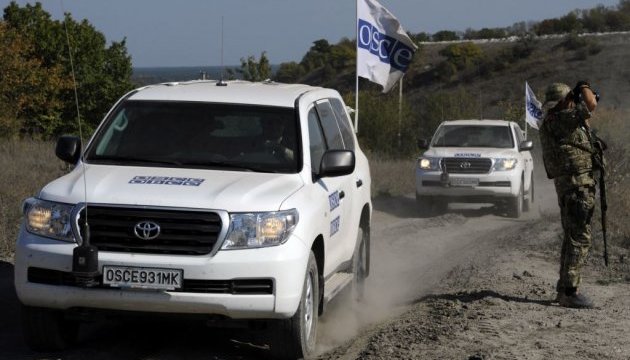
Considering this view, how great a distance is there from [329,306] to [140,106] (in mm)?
2505

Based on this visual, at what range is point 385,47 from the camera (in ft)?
70.5

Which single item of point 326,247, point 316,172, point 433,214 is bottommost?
point 433,214

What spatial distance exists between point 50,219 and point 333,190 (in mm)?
2213

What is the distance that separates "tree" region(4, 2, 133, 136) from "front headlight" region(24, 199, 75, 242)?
34.1 metres

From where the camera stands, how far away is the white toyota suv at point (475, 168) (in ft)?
62.5

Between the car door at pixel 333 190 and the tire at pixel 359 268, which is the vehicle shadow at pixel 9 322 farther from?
the tire at pixel 359 268

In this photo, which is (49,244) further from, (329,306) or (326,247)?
(329,306)

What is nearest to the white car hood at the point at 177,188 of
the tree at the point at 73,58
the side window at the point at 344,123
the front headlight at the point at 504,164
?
the side window at the point at 344,123

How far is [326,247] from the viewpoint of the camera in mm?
7758

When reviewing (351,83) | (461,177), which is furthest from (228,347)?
(351,83)

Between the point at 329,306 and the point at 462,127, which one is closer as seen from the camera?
the point at 329,306

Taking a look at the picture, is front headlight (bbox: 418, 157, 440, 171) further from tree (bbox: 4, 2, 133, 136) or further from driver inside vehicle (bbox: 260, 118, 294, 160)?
tree (bbox: 4, 2, 133, 136)

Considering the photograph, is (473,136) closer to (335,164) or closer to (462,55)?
(335,164)

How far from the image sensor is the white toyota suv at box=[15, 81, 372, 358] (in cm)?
661
